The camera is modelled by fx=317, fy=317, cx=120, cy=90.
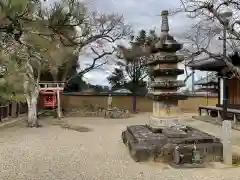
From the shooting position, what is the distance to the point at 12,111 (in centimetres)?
1781

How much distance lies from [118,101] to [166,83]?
52.2 feet

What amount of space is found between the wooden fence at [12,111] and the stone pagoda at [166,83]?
7937mm

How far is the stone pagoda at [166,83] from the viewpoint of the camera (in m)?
9.45

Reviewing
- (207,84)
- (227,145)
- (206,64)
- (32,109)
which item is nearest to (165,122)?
(227,145)

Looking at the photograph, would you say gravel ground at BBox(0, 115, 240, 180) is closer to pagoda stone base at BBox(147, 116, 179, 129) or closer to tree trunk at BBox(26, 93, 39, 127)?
pagoda stone base at BBox(147, 116, 179, 129)

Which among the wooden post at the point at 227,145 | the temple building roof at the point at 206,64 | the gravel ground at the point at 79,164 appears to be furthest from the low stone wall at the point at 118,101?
the wooden post at the point at 227,145

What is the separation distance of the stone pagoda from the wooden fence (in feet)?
26.0

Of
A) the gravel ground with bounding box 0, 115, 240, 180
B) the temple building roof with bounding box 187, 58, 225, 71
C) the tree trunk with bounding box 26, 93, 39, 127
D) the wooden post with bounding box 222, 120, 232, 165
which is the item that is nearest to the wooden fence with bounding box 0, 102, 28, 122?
the tree trunk with bounding box 26, 93, 39, 127

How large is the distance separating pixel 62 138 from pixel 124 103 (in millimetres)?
14527

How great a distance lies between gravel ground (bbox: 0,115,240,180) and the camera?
19.8 ft

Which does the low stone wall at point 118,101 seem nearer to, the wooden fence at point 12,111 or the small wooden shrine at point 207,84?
the wooden fence at point 12,111

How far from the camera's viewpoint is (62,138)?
36.3 feet

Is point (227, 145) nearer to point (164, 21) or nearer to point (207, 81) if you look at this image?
point (164, 21)

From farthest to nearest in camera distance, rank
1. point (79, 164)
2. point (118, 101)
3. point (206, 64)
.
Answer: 1. point (118, 101)
2. point (206, 64)
3. point (79, 164)
